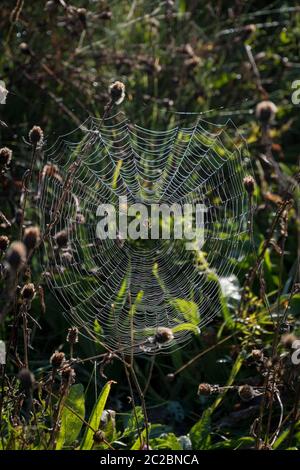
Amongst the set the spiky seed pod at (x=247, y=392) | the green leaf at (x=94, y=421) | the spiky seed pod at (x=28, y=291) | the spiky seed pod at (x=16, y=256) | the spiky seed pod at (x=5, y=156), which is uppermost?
the spiky seed pod at (x=5, y=156)

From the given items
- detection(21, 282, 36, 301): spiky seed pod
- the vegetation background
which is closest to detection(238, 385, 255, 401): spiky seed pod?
the vegetation background

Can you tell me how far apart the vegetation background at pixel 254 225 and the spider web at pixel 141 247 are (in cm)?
12

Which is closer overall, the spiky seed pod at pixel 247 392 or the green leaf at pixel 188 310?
the spiky seed pod at pixel 247 392

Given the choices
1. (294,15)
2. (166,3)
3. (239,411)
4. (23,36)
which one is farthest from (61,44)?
(239,411)

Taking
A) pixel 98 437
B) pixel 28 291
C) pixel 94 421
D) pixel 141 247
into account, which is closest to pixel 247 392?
pixel 98 437

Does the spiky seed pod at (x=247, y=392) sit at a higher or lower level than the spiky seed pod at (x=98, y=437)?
higher

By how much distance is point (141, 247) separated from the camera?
397cm

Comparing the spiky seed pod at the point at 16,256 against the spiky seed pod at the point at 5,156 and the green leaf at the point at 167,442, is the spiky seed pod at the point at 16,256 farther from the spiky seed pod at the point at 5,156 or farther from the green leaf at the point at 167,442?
the green leaf at the point at 167,442

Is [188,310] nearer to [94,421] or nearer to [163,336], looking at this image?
[94,421]

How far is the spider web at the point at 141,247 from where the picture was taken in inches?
135

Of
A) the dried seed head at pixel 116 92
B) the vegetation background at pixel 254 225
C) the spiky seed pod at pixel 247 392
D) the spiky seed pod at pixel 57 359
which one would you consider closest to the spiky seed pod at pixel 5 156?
the vegetation background at pixel 254 225

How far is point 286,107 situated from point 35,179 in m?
1.78

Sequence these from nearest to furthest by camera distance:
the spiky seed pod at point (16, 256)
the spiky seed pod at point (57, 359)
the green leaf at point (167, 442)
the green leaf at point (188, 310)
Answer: the spiky seed pod at point (16, 256), the spiky seed pod at point (57, 359), the green leaf at point (167, 442), the green leaf at point (188, 310)

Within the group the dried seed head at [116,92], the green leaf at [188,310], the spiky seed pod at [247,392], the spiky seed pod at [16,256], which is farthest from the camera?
the green leaf at [188,310]
